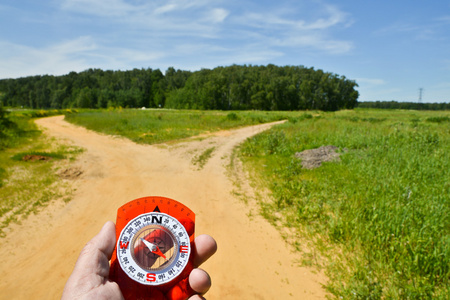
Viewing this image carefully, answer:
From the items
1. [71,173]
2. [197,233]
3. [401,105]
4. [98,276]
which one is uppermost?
[401,105]

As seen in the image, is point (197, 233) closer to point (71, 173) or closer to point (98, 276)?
point (98, 276)

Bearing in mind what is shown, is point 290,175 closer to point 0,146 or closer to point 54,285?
point 54,285

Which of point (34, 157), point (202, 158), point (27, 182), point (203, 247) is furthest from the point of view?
point (202, 158)

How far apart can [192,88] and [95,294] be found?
241 feet

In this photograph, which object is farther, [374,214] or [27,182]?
[27,182]

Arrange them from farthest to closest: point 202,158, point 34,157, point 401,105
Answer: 1. point 401,105
2. point 202,158
3. point 34,157

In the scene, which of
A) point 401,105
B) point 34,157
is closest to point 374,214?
point 34,157

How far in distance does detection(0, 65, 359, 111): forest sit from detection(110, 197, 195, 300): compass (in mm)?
67248

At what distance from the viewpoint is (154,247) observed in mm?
1242

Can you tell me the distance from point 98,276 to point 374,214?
199 inches

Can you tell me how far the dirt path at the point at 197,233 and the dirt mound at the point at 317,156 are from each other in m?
2.72

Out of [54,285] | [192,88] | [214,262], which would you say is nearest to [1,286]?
[54,285]

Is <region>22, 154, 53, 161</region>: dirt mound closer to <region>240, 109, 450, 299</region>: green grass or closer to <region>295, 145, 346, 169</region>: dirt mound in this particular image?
<region>240, 109, 450, 299</region>: green grass

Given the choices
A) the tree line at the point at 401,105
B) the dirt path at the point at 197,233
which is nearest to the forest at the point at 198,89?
the tree line at the point at 401,105
